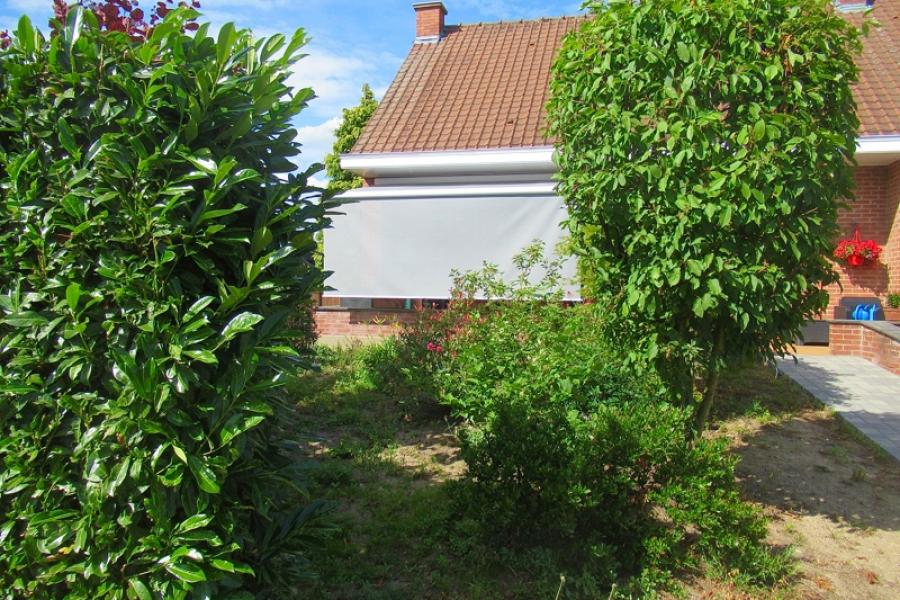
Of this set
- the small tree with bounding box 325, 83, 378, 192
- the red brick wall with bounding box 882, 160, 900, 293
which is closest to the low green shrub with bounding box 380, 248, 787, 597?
the red brick wall with bounding box 882, 160, 900, 293

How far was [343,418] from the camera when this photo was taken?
19.9 feet

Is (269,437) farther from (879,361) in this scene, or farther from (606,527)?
(879,361)

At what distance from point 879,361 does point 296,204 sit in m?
9.16

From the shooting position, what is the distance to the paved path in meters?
6.14

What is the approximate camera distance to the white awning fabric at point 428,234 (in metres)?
10.9

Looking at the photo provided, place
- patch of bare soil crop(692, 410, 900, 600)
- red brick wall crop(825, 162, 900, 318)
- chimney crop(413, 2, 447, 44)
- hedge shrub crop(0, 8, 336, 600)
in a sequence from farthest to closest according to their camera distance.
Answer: chimney crop(413, 2, 447, 44)
red brick wall crop(825, 162, 900, 318)
patch of bare soil crop(692, 410, 900, 600)
hedge shrub crop(0, 8, 336, 600)

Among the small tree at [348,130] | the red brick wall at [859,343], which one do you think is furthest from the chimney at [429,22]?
the red brick wall at [859,343]

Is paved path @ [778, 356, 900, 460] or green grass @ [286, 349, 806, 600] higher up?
paved path @ [778, 356, 900, 460]

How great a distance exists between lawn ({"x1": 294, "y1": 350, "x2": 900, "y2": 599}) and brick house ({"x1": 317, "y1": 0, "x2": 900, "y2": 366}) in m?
4.49

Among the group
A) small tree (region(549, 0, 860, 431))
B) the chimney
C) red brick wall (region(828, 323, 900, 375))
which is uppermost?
the chimney

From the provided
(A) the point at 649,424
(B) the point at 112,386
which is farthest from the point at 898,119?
(B) the point at 112,386

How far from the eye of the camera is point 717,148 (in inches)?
137

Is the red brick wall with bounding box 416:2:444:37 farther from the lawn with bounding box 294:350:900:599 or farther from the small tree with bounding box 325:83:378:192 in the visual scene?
the lawn with bounding box 294:350:900:599

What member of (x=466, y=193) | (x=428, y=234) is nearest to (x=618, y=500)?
(x=466, y=193)
